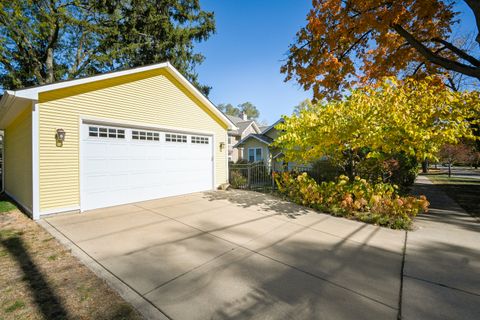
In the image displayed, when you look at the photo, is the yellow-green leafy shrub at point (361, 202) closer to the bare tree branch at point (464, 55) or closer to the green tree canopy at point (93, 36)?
the bare tree branch at point (464, 55)

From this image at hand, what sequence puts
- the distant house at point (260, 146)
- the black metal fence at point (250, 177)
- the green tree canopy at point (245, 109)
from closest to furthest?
the black metal fence at point (250, 177), the distant house at point (260, 146), the green tree canopy at point (245, 109)

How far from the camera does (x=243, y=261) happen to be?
3.39 metres

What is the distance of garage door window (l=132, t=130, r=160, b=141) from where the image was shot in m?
6.93

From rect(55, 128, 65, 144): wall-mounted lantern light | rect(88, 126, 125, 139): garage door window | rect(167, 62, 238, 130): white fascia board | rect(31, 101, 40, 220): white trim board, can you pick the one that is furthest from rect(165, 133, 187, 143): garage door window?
rect(31, 101, 40, 220): white trim board

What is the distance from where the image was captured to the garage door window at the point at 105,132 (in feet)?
19.9

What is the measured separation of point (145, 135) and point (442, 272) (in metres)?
7.72

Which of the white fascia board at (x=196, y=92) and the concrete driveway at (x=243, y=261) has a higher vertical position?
the white fascia board at (x=196, y=92)

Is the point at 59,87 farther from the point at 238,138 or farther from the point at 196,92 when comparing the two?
the point at 238,138

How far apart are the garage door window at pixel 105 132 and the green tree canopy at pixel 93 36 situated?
432 inches

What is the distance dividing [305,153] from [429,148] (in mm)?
3110

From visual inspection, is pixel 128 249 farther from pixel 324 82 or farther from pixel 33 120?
pixel 324 82

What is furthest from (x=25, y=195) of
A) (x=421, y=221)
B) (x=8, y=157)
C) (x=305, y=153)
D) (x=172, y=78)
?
(x=421, y=221)

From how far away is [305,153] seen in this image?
6809 millimetres

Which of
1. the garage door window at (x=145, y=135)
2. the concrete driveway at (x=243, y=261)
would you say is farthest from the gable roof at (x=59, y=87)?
the concrete driveway at (x=243, y=261)
